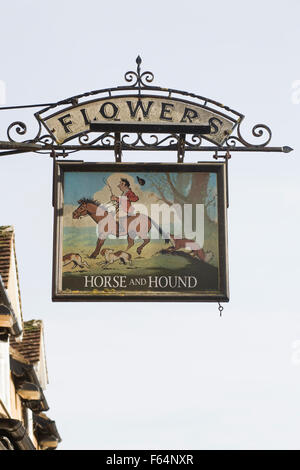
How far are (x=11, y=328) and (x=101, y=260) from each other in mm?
6424

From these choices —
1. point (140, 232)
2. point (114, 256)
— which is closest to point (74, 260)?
point (114, 256)

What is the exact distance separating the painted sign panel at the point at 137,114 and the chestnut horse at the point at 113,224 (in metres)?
1.00

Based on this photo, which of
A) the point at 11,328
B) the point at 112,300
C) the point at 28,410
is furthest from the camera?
the point at 28,410

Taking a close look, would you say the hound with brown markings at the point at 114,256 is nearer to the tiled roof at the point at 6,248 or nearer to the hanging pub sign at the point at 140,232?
the hanging pub sign at the point at 140,232

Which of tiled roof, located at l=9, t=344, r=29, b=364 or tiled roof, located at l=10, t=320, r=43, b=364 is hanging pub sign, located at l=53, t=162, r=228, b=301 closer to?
tiled roof, located at l=9, t=344, r=29, b=364

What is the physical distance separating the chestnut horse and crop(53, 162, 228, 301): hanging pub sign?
1 cm

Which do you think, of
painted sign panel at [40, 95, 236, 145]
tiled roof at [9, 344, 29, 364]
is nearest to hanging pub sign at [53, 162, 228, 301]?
painted sign panel at [40, 95, 236, 145]

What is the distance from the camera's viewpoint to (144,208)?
1631cm

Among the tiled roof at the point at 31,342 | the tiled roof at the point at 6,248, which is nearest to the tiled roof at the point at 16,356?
the tiled roof at the point at 31,342

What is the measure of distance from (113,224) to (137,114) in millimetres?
1434

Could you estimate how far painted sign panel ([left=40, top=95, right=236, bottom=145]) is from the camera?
54.2 feet

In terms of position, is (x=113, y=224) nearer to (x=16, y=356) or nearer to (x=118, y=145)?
(x=118, y=145)
